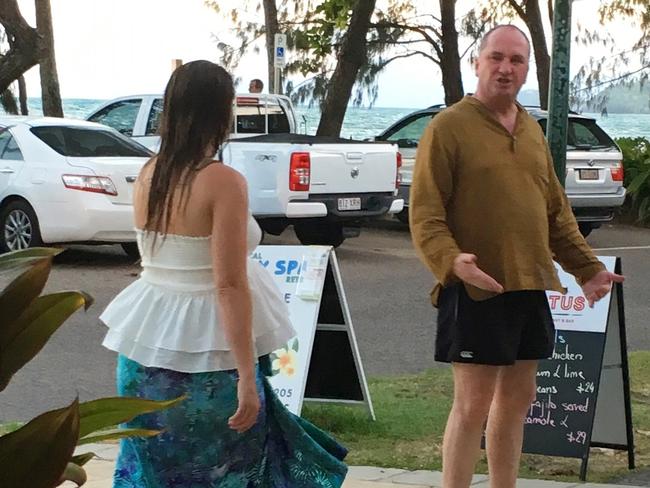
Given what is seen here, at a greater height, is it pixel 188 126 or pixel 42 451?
pixel 188 126

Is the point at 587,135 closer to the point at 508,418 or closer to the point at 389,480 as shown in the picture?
the point at 389,480

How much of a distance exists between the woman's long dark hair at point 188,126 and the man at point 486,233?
0.98 meters

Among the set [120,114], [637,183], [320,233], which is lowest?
[637,183]

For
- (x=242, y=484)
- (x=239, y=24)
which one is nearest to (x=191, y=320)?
(x=242, y=484)

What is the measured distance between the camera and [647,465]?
6305 mm

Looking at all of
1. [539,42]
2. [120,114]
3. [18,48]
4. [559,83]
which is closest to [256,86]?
[120,114]

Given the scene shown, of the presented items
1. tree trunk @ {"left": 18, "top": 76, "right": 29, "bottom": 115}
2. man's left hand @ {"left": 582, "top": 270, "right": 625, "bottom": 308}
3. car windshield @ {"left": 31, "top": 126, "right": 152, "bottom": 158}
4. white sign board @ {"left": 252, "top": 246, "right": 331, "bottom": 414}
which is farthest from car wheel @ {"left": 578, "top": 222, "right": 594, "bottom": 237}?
tree trunk @ {"left": 18, "top": 76, "right": 29, "bottom": 115}

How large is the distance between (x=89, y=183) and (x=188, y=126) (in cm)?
995

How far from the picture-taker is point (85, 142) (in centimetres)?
1450

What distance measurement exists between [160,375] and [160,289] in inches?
10.6

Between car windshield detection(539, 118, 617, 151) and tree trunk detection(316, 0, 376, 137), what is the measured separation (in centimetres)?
488

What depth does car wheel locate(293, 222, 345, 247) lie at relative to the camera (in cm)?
1636

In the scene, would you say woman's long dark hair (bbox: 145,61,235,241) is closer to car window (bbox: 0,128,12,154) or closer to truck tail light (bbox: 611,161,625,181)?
car window (bbox: 0,128,12,154)

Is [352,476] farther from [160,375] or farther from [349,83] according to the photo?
[349,83]
